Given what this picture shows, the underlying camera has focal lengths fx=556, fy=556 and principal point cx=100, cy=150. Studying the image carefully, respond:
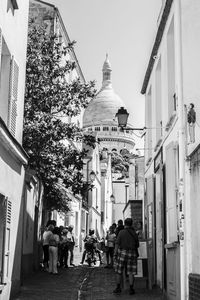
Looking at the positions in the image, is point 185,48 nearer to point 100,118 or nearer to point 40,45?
point 40,45

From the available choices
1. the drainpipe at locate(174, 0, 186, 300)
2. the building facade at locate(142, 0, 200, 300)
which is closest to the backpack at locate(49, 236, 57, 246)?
the building facade at locate(142, 0, 200, 300)

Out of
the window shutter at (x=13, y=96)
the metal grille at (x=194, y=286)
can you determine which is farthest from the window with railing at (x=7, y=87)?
the metal grille at (x=194, y=286)

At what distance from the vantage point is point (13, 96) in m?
11.8

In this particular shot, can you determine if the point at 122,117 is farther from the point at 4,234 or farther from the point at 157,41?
the point at 4,234

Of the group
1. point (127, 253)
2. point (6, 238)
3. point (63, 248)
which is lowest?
point (127, 253)

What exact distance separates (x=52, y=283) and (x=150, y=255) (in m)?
3.10

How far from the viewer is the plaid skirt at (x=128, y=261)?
42.3ft

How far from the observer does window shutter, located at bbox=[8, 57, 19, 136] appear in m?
11.5

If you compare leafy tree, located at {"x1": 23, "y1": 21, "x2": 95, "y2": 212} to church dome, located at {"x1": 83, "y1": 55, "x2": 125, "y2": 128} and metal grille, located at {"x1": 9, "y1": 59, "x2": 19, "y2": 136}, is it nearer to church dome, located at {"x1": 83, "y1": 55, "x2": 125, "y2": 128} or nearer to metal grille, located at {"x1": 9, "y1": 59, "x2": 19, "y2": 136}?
metal grille, located at {"x1": 9, "y1": 59, "x2": 19, "y2": 136}

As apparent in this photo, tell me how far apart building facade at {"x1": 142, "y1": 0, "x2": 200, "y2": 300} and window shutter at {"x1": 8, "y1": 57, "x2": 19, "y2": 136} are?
133 inches

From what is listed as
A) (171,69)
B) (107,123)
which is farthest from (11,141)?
(107,123)

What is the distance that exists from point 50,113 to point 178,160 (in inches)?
334

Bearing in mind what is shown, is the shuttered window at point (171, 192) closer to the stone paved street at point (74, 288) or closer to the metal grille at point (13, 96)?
the stone paved street at point (74, 288)

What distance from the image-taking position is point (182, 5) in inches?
420
